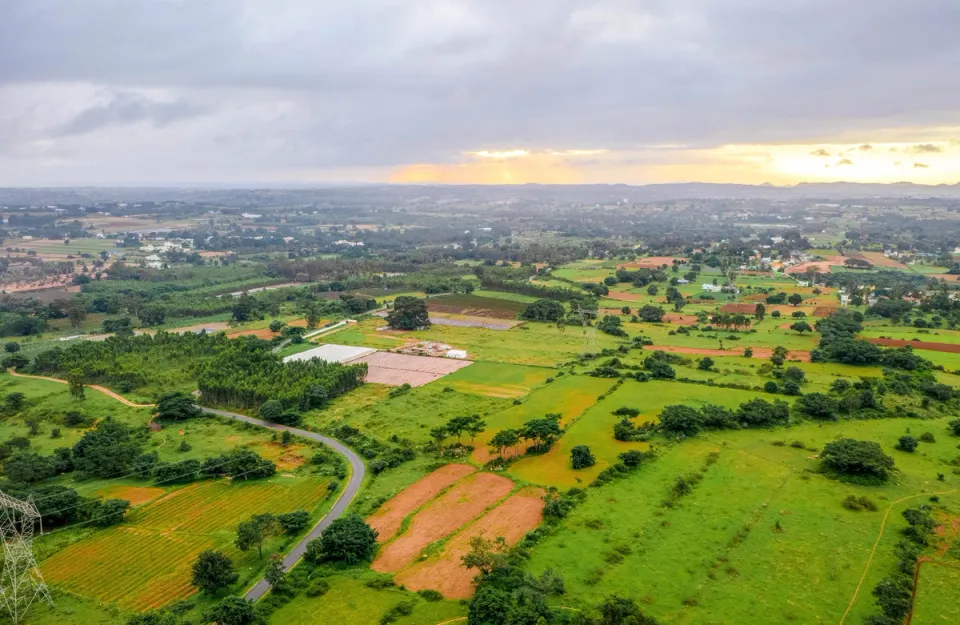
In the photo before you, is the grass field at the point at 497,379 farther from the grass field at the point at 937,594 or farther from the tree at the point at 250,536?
the grass field at the point at 937,594

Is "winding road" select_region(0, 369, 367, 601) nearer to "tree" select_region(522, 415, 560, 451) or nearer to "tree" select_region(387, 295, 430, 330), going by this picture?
"tree" select_region(522, 415, 560, 451)

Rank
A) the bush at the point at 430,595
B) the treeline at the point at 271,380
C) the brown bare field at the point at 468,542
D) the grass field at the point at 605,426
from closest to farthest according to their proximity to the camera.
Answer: the bush at the point at 430,595, the brown bare field at the point at 468,542, the grass field at the point at 605,426, the treeline at the point at 271,380

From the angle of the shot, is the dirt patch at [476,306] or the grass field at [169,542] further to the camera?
the dirt patch at [476,306]

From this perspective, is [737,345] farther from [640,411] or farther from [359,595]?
[359,595]

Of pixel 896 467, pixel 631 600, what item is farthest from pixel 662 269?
pixel 631 600

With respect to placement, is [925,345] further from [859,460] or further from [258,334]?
[258,334]

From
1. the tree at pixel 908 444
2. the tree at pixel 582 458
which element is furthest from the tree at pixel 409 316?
the tree at pixel 908 444

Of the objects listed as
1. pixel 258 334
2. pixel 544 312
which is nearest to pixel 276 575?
pixel 258 334

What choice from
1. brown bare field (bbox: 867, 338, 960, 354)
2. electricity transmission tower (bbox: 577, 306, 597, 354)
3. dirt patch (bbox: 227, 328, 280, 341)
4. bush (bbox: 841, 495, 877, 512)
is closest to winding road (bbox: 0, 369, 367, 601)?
dirt patch (bbox: 227, 328, 280, 341)
